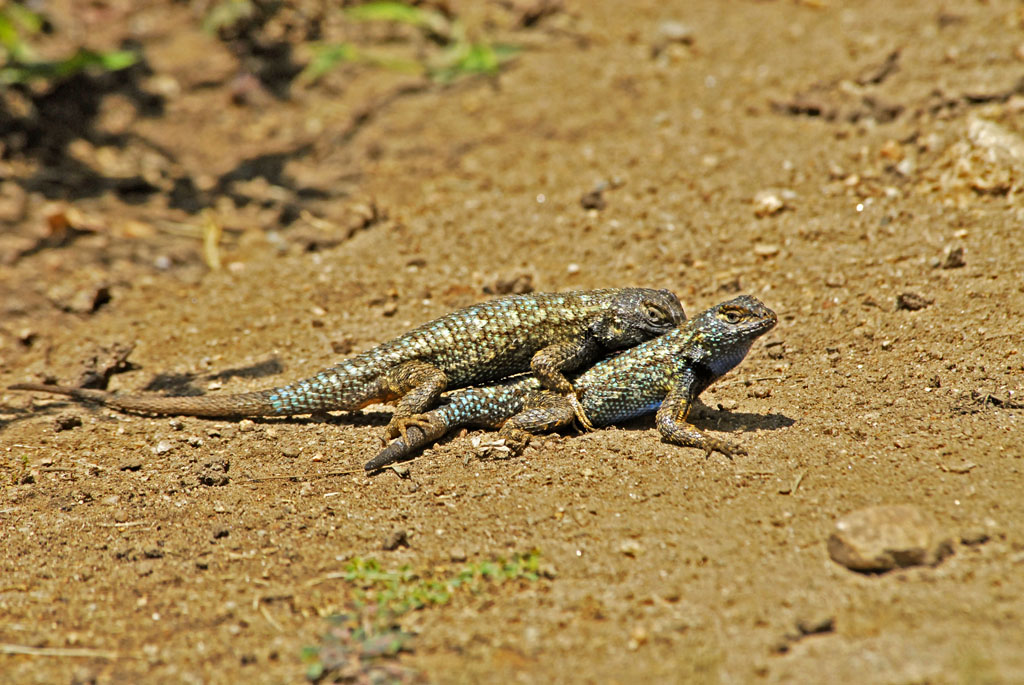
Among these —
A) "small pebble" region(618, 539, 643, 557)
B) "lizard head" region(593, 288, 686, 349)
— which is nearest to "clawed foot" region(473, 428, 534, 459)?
"lizard head" region(593, 288, 686, 349)

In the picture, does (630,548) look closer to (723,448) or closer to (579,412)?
(723,448)

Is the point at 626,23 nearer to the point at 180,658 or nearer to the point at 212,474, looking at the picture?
the point at 212,474

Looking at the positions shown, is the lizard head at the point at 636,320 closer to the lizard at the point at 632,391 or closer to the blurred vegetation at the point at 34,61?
the lizard at the point at 632,391

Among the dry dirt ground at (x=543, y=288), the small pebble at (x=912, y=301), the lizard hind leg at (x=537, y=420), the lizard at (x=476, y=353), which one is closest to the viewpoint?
the dry dirt ground at (x=543, y=288)

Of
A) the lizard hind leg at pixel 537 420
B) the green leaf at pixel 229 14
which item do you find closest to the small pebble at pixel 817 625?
the lizard hind leg at pixel 537 420

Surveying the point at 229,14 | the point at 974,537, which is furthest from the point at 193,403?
the point at 229,14

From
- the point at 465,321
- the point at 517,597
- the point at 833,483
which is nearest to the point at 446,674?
the point at 517,597

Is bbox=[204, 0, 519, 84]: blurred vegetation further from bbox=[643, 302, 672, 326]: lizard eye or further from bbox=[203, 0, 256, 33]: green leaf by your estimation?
bbox=[643, 302, 672, 326]: lizard eye
